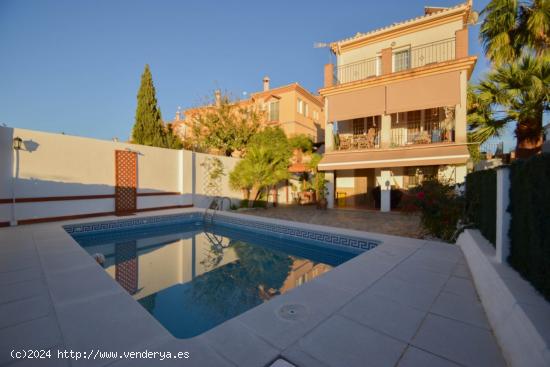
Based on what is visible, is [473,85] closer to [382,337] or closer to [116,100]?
[382,337]

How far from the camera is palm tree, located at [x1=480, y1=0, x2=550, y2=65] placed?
9.05m

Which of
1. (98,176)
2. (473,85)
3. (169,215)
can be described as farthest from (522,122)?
(98,176)

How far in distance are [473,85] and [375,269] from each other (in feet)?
38.5

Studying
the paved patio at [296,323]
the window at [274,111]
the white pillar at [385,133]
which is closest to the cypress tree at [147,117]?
the window at [274,111]

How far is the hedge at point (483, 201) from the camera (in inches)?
207

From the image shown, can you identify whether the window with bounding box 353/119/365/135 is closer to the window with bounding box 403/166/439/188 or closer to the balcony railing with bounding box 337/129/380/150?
the balcony railing with bounding box 337/129/380/150

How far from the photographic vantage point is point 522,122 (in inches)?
375

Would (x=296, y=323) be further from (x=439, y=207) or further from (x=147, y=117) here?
(x=147, y=117)

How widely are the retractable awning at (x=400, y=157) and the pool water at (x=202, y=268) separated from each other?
818cm

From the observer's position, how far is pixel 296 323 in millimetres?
3193

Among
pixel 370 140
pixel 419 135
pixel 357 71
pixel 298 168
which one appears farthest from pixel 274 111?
pixel 419 135

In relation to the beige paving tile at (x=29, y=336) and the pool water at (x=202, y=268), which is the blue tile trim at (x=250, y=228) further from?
the beige paving tile at (x=29, y=336)

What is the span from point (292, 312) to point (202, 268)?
4.32 m

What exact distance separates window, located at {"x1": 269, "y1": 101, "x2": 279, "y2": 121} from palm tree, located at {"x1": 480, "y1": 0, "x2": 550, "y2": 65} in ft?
63.8
